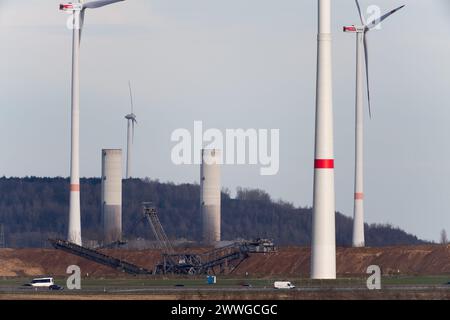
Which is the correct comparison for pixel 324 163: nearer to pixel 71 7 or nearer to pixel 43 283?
pixel 43 283

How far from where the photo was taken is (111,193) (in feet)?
626

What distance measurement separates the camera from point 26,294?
290ft

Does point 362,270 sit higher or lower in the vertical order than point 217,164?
lower

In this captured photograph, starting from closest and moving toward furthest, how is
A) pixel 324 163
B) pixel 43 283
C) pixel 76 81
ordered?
pixel 324 163
pixel 43 283
pixel 76 81

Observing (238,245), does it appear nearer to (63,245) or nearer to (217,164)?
(63,245)

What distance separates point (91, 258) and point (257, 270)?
66.4 feet

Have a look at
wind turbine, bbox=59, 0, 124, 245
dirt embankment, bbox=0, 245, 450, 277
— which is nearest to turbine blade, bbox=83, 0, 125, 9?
wind turbine, bbox=59, 0, 124, 245

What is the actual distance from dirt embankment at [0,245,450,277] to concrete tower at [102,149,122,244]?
69.2 feet

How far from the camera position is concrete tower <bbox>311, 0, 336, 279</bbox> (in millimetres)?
90688

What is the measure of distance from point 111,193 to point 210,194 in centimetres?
1473

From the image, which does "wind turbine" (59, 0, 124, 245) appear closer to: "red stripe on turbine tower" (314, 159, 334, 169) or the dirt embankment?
the dirt embankment

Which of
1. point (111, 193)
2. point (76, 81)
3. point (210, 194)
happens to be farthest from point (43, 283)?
point (210, 194)
